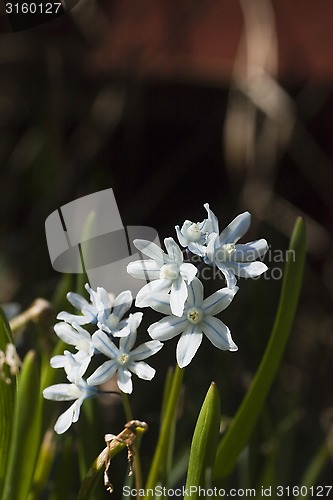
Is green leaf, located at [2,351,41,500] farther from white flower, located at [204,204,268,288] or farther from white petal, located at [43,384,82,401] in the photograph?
white flower, located at [204,204,268,288]

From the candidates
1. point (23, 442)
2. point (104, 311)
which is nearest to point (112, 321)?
point (104, 311)

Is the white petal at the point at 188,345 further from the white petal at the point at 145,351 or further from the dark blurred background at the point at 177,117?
the dark blurred background at the point at 177,117

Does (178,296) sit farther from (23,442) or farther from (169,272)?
(23,442)

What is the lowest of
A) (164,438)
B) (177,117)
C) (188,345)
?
(177,117)

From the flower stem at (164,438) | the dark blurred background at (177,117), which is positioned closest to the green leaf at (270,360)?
the flower stem at (164,438)

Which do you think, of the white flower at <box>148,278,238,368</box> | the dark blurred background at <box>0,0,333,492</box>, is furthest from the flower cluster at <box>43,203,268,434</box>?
the dark blurred background at <box>0,0,333,492</box>
